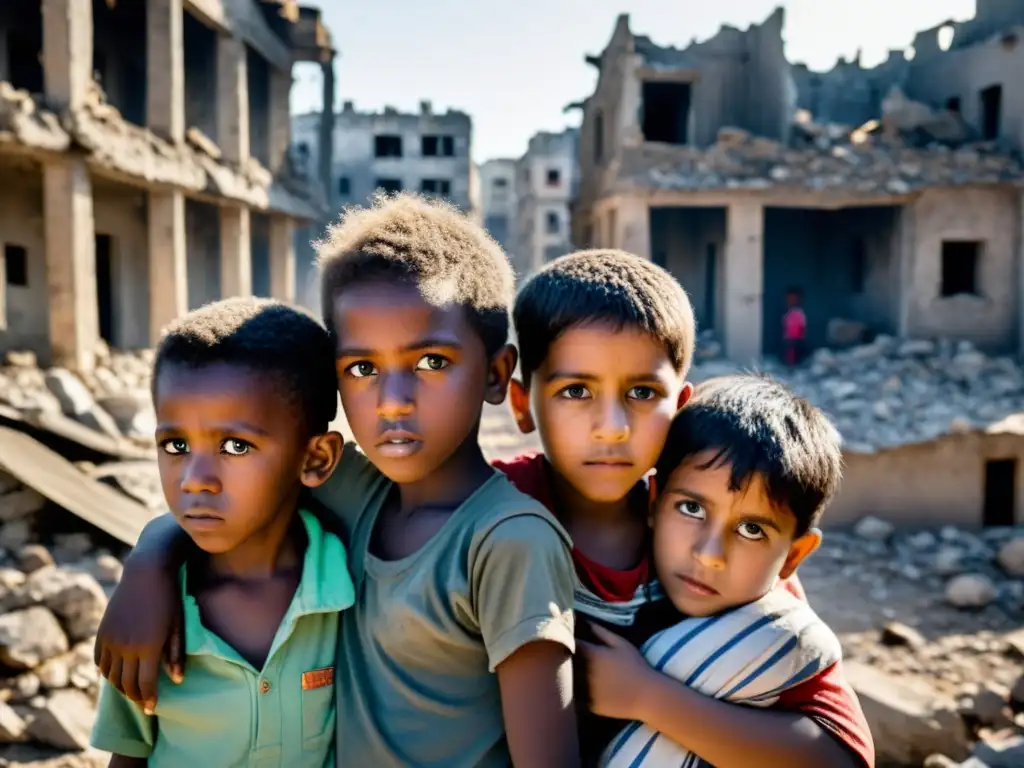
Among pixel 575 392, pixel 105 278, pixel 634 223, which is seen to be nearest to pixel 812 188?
pixel 634 223

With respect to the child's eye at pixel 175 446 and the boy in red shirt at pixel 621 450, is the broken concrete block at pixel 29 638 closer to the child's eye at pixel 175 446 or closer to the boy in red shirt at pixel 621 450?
the child's eye at pixel 175 446

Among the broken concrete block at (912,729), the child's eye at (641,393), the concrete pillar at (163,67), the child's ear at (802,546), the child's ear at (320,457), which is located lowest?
the broken concrete block at (912,729)

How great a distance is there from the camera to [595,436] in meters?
1.59

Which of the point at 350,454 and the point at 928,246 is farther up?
the point at 928,246

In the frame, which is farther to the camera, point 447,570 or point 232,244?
point 232,244

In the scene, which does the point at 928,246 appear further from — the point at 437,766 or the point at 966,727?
the point at 437,766

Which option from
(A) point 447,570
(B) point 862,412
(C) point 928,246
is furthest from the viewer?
(C) point 928,246

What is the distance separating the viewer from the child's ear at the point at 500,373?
1.65 metres

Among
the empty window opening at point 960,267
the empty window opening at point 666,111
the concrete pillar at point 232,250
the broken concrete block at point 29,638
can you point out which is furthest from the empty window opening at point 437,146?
the broken concrete block at point 29,638

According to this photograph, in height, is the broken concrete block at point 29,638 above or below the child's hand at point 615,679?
below

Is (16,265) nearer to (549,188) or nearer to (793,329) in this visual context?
(793,329)

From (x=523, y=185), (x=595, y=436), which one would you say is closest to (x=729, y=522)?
(x=595, y=436)

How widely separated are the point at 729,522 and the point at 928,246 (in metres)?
14.5

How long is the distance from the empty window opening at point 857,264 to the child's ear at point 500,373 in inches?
627
